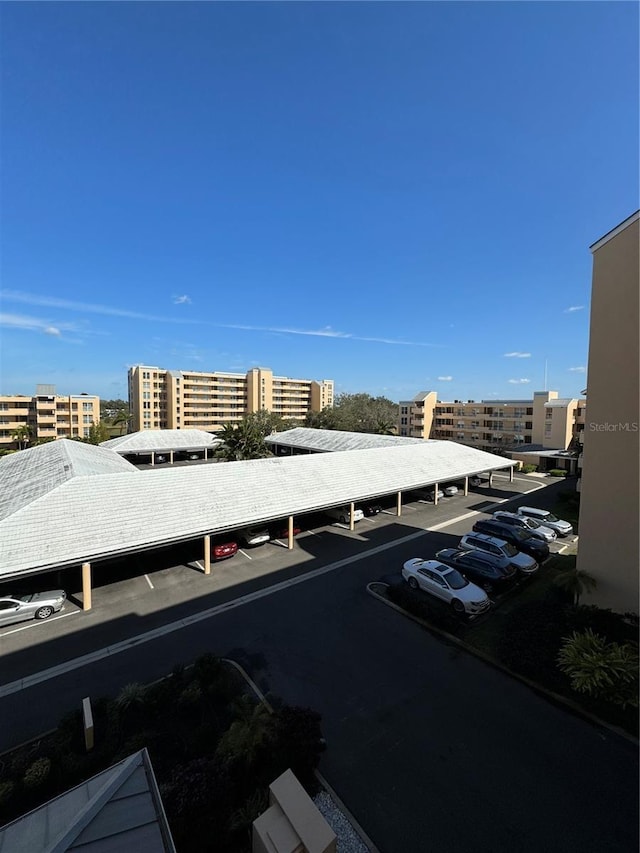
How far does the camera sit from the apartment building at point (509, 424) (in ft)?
167

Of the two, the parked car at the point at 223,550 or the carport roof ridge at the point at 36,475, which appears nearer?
the carport roof ridge at the point at 36,475

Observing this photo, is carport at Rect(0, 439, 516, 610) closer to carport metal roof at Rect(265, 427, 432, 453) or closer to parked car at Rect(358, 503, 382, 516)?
parked car at Rect(358, 503, 382, 516)

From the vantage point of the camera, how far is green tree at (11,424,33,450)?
189 ft

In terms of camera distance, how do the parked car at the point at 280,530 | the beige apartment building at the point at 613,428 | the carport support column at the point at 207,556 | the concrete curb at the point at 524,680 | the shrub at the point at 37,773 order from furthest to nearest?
the parked car at the point at 280,530, the carport support column at the point at 207,556, the beige apartment building at the point at 613,428, the concrete curb at the point at 524,680, the shrub at the point at 37,773

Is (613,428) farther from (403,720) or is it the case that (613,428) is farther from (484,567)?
(403,720)

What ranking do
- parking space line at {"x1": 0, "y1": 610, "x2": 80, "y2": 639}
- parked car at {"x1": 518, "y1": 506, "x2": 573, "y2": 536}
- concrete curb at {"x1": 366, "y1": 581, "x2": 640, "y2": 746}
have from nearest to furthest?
concrete curb at {"x1": 366, "y1": 581, "x2": 640, "y2": 746}
parking space line at {"x1": 0, "y1": 610, "x2": 80, "y2": 639}
parked car at {"x1": 518, "y1": 506, "x2": 573, "y2": 536}

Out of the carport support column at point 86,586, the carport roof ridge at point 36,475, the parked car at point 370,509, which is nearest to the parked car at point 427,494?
the parked car at point 370,509

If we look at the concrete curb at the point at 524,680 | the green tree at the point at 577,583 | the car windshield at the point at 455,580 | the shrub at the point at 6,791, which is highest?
the green tree at the point at 577,583

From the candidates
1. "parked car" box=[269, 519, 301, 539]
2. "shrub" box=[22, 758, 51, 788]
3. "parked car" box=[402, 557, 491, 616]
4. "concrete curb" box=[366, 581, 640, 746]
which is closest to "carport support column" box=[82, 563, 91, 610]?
"shrub" box=[22, 758, 51, 788]

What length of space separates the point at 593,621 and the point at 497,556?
5.59m

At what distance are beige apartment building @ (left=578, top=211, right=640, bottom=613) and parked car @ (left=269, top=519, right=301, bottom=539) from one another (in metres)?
14.5

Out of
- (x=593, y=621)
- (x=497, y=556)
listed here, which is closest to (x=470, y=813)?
(x=593, y=621)

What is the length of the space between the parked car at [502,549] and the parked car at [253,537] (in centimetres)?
1062

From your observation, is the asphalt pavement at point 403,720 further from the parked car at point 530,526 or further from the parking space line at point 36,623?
the parked car at point 530,526
